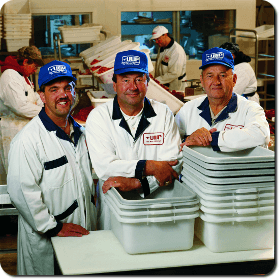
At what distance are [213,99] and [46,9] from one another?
17.3 feet

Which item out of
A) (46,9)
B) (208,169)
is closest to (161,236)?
(208,169)

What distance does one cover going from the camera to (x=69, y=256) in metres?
1.62

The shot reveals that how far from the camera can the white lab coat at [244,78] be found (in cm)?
411

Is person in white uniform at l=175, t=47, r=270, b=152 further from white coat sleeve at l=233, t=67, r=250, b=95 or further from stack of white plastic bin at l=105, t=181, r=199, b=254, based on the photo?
white coat sleeve at l=233, t=67, r=250, b=95

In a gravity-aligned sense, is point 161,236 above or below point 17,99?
below

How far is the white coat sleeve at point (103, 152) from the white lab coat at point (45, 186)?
16 centimetres

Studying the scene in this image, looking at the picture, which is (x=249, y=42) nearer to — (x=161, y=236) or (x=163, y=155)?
(x=163, y=155)

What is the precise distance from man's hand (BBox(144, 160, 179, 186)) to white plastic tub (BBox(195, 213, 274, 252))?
0.90 feet

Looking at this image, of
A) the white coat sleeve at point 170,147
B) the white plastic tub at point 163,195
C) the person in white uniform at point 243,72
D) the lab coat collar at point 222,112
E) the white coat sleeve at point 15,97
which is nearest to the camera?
the white plastic tub at point 163,195

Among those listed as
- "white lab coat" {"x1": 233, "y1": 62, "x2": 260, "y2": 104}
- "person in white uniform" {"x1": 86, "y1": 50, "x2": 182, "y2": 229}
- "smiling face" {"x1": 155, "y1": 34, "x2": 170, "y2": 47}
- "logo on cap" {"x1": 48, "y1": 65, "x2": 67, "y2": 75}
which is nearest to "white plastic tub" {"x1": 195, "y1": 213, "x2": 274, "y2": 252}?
"person in white uniform" {"x1": 86, "y1": 50, "x2": 182, "y2": 229}

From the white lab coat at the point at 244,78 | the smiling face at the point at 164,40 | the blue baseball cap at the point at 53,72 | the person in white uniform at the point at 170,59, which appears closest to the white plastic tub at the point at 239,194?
the blue baseball cap at the point at 53,72

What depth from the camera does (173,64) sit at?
19.7 ft

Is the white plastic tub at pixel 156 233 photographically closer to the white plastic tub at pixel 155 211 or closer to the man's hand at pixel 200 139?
the white plastic tub at pixel 155 211

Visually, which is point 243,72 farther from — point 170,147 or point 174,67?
point 170,147
